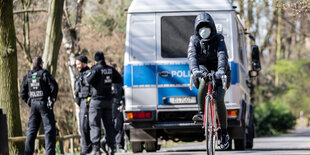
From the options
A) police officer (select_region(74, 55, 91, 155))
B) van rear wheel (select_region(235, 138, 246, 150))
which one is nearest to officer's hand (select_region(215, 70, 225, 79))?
police officer (select_region(74, 55, 91, 155))

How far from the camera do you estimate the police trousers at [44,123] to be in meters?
11.8

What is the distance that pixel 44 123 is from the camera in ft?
39.0

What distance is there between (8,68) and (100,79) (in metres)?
2.70

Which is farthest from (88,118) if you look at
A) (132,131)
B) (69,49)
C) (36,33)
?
(36,33)

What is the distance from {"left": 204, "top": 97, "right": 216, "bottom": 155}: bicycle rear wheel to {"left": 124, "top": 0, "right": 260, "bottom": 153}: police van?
3.68 meters

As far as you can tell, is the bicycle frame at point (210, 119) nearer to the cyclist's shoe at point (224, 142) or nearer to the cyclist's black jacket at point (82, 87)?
the cyclist's shoe at point (224, 142)

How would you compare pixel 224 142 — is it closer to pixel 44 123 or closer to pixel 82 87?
Answer: pixel 44 123

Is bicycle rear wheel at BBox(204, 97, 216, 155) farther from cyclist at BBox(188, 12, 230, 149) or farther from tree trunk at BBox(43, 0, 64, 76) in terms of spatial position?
tree trunk at BBox(43, 0, 64, 76)

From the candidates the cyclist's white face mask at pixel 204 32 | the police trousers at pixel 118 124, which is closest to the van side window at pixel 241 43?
the police trousers at pixel 118 124

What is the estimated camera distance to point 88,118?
1280 cm

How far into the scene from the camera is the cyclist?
8.98 meters

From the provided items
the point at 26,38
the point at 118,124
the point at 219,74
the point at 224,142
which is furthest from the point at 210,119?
the point at 26,38

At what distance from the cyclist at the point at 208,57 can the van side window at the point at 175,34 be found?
3.28 meters

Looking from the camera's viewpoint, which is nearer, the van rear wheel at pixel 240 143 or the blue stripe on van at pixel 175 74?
the blue stripe on van at pixel 175 74
